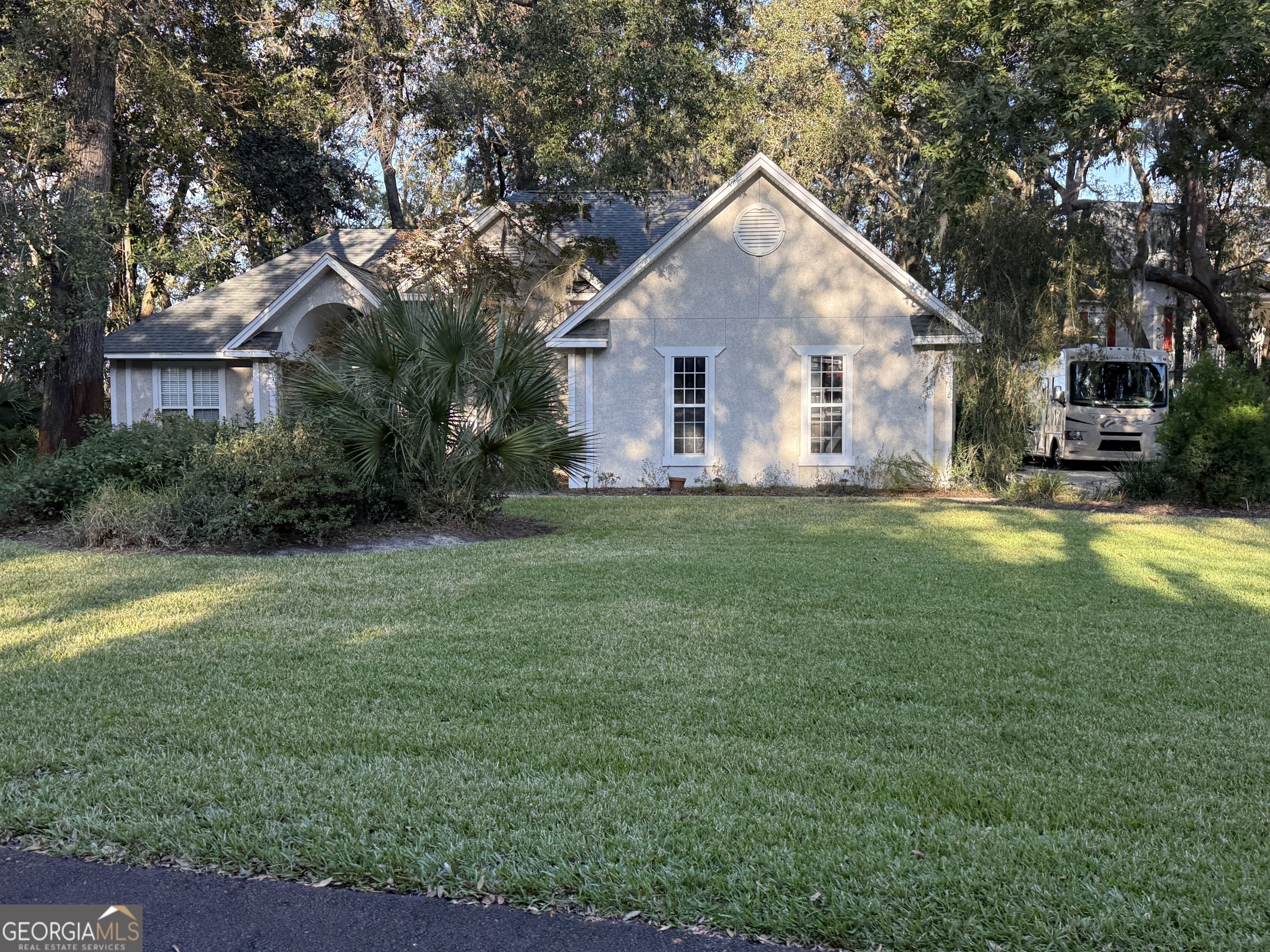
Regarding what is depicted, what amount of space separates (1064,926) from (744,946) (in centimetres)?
102

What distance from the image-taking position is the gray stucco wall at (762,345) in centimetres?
1861

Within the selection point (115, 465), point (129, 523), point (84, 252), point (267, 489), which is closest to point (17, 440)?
point (84, 252)

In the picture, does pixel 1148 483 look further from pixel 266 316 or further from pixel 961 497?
pixel 266 316

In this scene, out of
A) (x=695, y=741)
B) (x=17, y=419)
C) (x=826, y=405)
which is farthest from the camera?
(x=17, y=419)

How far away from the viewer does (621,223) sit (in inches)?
888

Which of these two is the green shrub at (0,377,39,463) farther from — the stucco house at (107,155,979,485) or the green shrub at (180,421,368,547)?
the green shrub at (180,421,368,547)

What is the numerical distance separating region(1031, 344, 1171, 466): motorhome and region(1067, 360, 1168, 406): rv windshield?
10mm

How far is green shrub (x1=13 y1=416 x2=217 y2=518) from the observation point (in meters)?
12.5

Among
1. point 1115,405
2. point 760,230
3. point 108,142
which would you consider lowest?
point 1115,405

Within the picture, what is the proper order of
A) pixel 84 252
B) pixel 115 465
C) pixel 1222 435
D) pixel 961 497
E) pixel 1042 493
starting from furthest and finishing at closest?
1. pixel 961 497
2. pixel 1042 493
3. pixel 84 252
4. pixel 1222 435
5. pixel 115 465

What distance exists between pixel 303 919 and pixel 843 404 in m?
16.6

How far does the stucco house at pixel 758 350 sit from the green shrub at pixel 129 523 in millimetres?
7294

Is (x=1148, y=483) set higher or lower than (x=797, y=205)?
lower

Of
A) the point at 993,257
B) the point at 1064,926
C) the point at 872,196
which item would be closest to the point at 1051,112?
the point at 993,257
